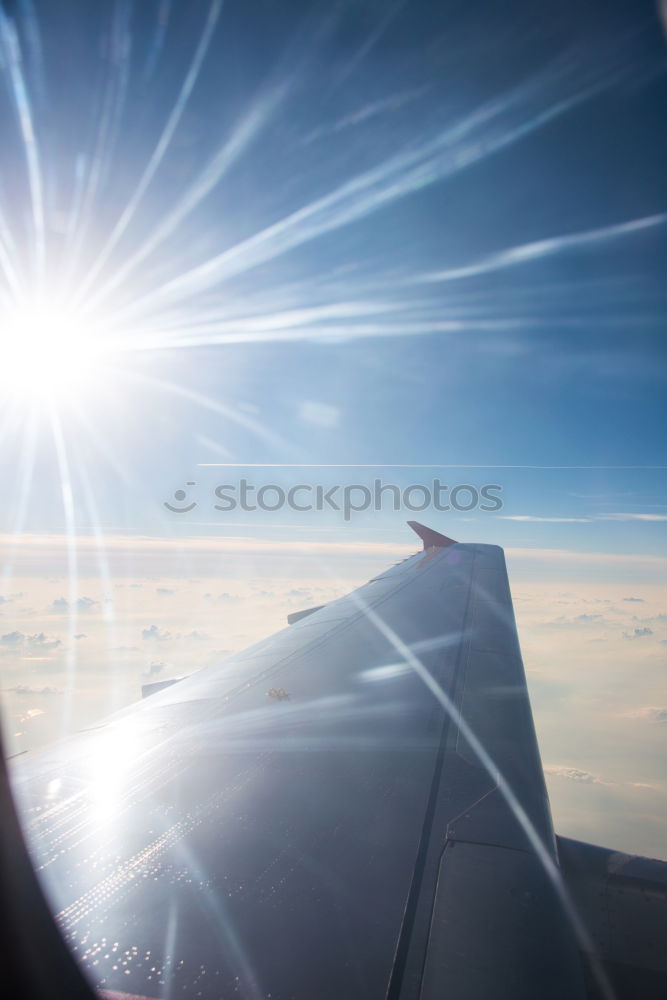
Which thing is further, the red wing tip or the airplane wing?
the red wing tip

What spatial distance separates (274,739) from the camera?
3.02 m

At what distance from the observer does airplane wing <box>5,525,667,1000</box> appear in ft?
4.90

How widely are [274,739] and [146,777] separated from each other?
28.5 inches

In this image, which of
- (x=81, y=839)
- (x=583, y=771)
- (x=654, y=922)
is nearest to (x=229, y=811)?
(x=81, y=839)

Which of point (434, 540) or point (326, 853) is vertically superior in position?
point (434, 540)

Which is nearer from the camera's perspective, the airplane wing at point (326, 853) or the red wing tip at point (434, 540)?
the airplane wing at point (326, 853)

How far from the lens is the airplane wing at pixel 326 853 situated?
1494mm

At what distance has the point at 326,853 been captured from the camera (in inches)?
78.3

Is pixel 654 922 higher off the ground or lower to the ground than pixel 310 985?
lower

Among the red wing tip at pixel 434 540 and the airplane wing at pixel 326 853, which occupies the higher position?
the red wing tip at pixel 434 540

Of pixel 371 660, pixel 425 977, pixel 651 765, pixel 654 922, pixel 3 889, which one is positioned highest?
pixel 371 660

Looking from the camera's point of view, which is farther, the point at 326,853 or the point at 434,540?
the point at 434,540

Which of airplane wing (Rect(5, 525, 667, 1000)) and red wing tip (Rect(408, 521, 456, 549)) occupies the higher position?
red wing tip (Rect(408, 521, 456, 549))

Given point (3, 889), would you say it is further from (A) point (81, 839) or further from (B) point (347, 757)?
(B) point (347, 757)
